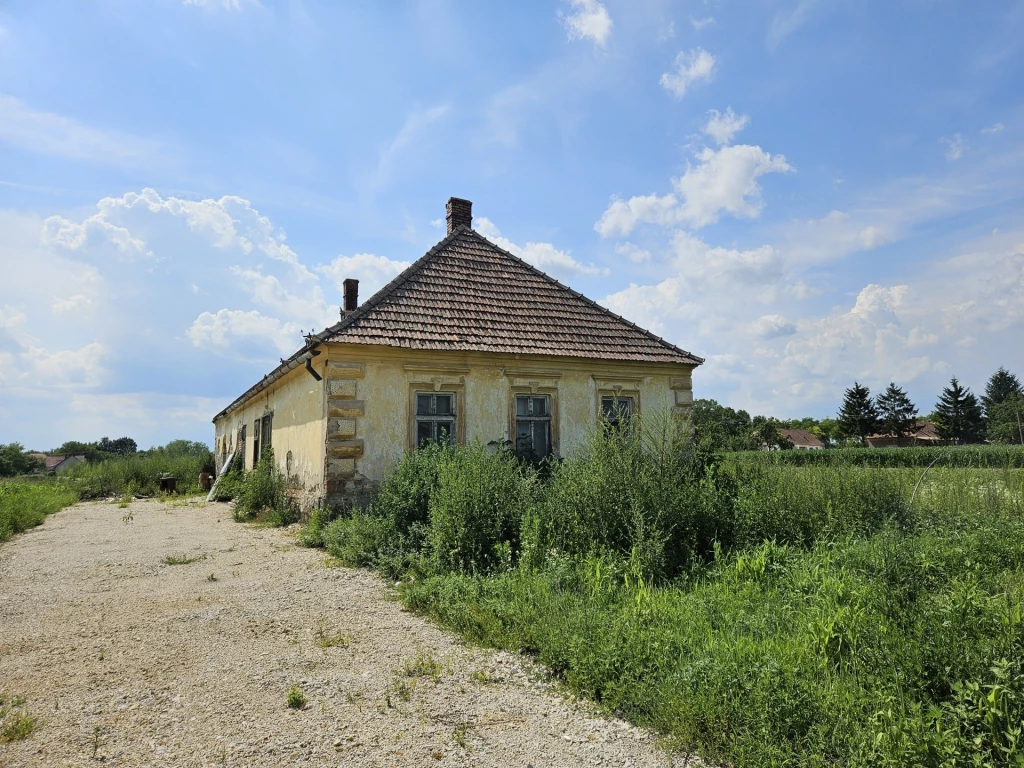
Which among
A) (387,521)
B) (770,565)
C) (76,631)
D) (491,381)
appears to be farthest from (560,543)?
(491,381)

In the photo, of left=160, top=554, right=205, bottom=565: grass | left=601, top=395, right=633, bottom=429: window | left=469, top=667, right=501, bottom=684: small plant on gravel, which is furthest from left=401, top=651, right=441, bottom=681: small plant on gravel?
left=601, top=395, right=633, bottom=429: window

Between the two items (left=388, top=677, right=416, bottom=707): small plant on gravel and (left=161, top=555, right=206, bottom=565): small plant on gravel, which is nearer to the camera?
(left=388, top=677, right=416, bottom=707): small plant on gravel

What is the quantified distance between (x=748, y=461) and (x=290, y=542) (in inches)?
307

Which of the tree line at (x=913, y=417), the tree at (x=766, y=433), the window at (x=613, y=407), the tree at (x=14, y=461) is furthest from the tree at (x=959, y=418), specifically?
the tree at (x=14, y=461)

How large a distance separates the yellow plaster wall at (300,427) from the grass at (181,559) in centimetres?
229

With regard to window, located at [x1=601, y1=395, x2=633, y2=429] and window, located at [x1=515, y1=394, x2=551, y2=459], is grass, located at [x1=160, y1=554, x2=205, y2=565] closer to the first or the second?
window, located at [x1=515, y1=394, x2=551, y2=459]

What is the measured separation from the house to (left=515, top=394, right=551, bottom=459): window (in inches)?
0.9

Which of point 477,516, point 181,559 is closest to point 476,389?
point 477,516

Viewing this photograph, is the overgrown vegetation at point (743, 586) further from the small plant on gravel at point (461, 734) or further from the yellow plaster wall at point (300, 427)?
the yellow plaster wall at point (300, 427)

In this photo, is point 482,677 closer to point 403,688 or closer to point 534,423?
point 403,688

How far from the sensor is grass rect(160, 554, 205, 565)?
345 inches

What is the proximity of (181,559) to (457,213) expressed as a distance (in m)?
10.4

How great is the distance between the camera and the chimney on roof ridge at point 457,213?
15633mm

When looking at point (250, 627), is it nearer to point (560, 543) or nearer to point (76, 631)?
point (76, 631)
